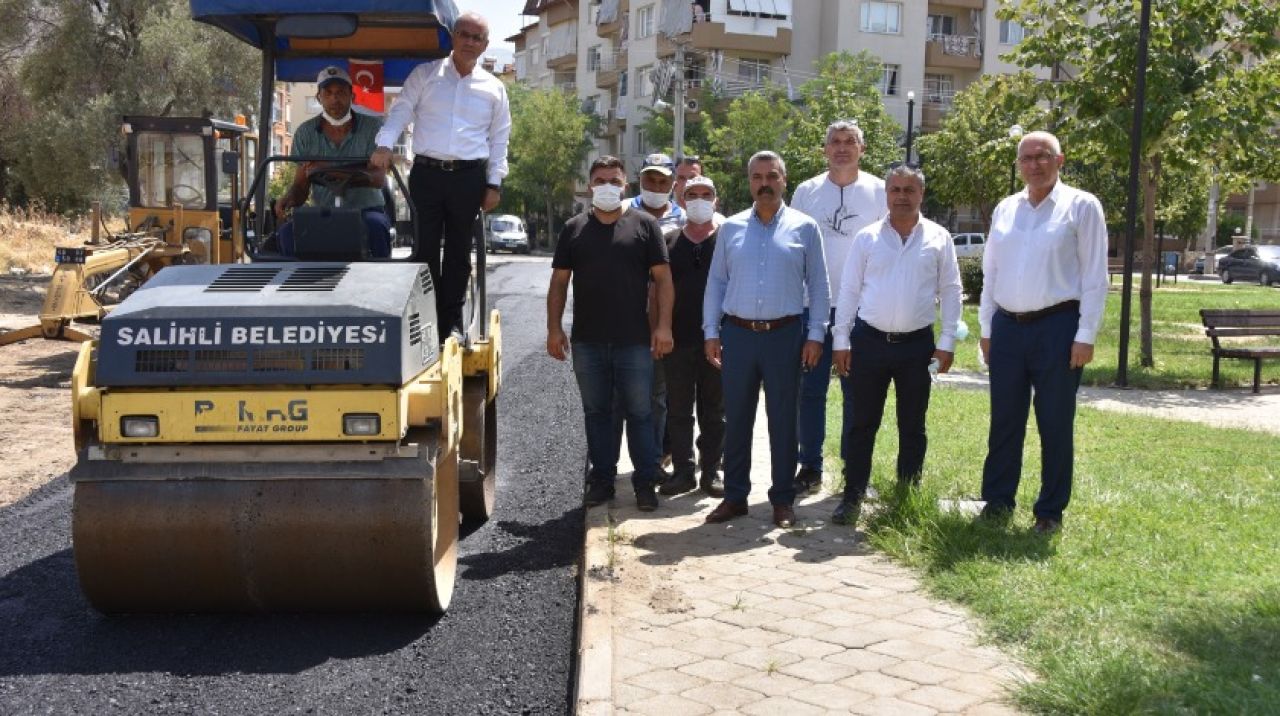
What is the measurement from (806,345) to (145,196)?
1350 cm

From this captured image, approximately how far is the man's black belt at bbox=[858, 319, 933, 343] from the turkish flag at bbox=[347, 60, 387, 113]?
311 cm

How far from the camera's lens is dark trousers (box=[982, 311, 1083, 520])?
22.2 ft

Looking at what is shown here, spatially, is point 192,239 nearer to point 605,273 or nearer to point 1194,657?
point 605,273

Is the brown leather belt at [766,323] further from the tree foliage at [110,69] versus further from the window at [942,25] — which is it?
the window at [942,25]

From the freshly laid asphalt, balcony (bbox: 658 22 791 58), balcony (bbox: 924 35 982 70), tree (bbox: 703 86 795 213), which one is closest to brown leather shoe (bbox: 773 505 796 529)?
the freshly laid asphalt

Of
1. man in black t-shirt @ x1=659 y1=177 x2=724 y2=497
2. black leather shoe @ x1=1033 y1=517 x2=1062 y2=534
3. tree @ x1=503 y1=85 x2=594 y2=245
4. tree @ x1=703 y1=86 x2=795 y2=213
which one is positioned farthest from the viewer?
tree @ x1=503 y1=85 x2=594 y2=245

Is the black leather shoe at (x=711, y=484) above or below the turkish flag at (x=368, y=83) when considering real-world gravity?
below

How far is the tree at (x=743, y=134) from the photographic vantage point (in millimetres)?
53531

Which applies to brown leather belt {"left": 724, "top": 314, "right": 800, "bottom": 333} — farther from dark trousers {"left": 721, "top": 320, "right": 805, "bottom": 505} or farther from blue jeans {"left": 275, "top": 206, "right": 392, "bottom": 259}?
blue jeans {"left": 275, "top": 206, "right": 392, "bottom": 259}

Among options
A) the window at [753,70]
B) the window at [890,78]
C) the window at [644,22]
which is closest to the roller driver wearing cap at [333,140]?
the window at [753,70]

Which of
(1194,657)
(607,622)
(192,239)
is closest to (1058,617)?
(1194,657)

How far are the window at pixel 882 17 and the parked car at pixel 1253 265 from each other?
17.2 m

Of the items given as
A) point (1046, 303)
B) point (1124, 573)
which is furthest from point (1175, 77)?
point (1124, 573)

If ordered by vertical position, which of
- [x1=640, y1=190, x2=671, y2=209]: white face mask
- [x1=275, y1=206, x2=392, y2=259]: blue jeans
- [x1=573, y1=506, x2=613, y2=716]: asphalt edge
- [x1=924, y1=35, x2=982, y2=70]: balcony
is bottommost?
[x1=573, y1=506, x2=613, y2=716]: asphalt edge
